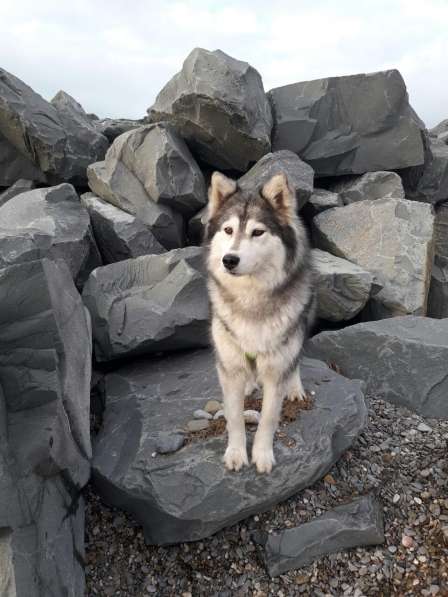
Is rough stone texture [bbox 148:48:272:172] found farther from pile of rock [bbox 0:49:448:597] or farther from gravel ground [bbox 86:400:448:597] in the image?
gravel ground [bbox 86:400:448:597]

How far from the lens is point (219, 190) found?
3.79m

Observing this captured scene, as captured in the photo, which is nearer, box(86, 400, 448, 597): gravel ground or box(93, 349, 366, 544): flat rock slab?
box(86, 400, 448, 597): gravel ground

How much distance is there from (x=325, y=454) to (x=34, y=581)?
7.57 feet

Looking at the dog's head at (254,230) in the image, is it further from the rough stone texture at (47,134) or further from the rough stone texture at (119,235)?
the rough stone texture at (47,134)

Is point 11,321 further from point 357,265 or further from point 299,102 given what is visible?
point 299,102

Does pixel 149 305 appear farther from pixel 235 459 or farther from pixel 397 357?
pixel 397 357

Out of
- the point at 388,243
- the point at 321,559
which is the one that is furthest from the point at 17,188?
the point at 321,559

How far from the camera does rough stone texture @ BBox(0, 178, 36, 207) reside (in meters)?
7.96

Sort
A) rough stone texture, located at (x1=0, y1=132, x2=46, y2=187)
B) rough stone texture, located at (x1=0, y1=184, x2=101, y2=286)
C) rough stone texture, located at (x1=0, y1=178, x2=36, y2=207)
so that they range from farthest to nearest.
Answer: rough stone texture, located at (x1=0, y1=132, x2=46, y2=187), rough stone texture, located at (x1=0, y1=178, x2=36, y2=207), rough stone texture, located at (x1=0, y1=184, x2=101, y2=286)

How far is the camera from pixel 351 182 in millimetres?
8539

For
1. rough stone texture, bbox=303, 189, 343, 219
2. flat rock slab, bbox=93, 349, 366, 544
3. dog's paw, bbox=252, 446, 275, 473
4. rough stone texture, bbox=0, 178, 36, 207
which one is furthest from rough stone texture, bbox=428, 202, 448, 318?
rough stone texture, bbox=0, 178, 36, 207

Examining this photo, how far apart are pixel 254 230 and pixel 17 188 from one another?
6239 mm

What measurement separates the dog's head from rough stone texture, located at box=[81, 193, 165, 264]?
3.14 m

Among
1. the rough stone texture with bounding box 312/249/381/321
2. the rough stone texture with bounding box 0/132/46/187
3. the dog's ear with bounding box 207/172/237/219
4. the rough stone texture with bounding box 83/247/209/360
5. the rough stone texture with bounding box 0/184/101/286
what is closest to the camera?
the dog's ear with bounding box 207/172/237/219
